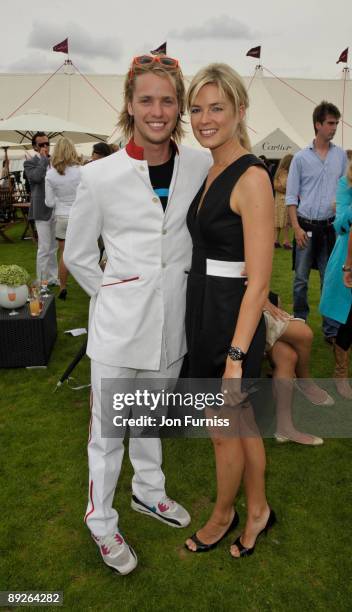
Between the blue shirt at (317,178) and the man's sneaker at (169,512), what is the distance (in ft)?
10.3

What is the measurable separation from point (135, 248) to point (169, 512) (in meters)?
1.47

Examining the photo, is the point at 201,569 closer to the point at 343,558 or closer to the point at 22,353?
the point at 343,558

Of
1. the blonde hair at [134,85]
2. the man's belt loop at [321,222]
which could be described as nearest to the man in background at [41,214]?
the man's belt loop at [321,222]

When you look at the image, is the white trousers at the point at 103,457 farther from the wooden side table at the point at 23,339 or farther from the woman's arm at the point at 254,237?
the wooden side table at the point at 23,339

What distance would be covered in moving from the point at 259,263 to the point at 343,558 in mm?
1561

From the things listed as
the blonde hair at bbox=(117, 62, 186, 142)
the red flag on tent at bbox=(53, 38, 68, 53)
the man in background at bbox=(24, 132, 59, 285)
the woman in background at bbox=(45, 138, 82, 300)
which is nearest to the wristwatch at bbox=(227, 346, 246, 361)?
the blonde hair at bbox=(117, 62, 186, 142)

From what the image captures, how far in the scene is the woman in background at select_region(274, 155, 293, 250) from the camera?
8.93m

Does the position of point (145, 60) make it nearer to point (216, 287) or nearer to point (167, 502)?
point (216, 287)

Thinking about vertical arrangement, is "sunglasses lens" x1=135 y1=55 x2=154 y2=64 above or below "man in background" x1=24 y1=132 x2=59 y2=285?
above

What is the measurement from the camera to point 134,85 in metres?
1.96

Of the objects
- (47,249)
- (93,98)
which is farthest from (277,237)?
(93,98)

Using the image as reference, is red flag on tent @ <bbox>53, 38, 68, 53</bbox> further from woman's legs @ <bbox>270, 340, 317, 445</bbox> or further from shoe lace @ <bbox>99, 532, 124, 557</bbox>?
shoe lace @ <bbox>99, 532, 124, 557</bbox>

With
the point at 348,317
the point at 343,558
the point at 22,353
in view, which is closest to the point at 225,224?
the point at 343,558

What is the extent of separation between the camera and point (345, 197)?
3.74m
